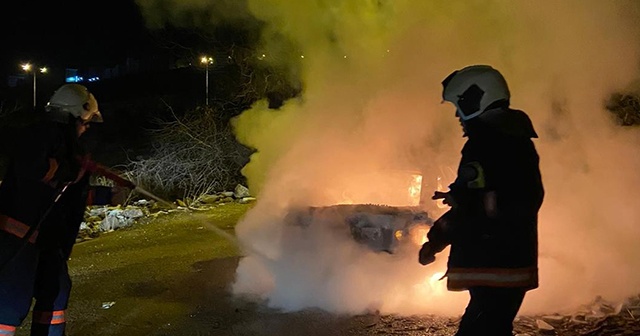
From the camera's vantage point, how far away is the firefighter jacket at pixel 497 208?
2.66m

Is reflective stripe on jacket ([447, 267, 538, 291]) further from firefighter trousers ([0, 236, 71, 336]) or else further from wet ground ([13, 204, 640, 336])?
firefighter trousers ([0, 236, 71, 336])

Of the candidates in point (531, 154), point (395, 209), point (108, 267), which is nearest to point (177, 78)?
point (108, 267)

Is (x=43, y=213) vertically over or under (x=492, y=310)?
over

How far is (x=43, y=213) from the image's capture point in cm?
341

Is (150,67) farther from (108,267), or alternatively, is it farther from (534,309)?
(534,309)

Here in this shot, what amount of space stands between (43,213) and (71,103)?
2.32 ft

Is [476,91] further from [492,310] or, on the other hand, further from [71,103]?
[71,103]

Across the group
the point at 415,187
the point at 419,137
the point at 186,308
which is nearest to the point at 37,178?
the point at 186,308

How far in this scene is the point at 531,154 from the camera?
2.73 metres

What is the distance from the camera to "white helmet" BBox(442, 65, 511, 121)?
280 cm

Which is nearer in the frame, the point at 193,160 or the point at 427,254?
the point at 427,254

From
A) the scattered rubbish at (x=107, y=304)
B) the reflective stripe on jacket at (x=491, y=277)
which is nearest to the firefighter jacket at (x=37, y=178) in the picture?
the scattered rubbish at (x=107, y=304)

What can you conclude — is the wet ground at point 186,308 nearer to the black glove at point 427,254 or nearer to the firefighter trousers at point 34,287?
the firefighter trousers at point 34,287

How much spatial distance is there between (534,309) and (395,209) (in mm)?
1505
